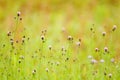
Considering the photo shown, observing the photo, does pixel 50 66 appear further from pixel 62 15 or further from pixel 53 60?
pixel 62 15

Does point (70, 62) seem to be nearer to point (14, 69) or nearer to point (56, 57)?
point (56, 57)

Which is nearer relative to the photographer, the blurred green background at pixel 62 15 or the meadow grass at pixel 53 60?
the meadow grass at pixel 53 60

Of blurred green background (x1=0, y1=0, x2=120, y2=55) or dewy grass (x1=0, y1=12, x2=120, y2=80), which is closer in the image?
dewy grass (x1=0, y1=12, x2=120, y2=80)

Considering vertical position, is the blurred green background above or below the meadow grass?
above

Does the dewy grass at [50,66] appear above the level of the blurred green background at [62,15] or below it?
below

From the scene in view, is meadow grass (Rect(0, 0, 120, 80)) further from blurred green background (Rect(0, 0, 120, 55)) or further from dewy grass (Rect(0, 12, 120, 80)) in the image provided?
blurred green background (Rect(0, 0, 120, 55))

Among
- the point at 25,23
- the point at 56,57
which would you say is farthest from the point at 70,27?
the point at 56,57

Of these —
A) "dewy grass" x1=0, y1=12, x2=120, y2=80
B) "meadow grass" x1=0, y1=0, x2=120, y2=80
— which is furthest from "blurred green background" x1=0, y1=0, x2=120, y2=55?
"dewy grass" x1=0, y1=12, x2=120, y2=80

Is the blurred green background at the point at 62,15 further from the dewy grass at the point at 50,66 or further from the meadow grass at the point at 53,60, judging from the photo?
the dewy grass at the point at 50,66

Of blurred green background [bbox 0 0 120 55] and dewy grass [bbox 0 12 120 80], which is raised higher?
blurred green background [bbox 0 0 120 55]

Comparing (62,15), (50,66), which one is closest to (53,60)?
(50,66)

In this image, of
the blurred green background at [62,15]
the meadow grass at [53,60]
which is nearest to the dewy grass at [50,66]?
the meadow grass at [53,60]
